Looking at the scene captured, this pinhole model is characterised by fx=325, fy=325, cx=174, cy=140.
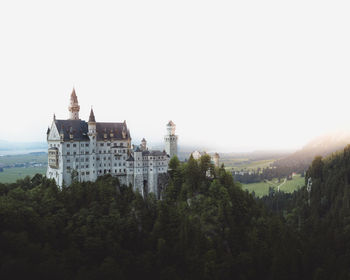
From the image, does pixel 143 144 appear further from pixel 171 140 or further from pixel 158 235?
pixel 158 235

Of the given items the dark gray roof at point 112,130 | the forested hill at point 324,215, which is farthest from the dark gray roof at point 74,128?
the forested hill at point 324,215

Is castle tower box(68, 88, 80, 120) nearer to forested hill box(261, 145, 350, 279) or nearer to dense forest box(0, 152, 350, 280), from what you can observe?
dense forest box(0, 152, 350, 280)

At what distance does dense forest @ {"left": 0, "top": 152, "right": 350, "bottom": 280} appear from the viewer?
2201 inches

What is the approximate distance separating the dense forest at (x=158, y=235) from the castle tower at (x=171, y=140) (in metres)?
6.16

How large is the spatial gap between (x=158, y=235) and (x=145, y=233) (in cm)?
367

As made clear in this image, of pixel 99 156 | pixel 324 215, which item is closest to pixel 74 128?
pixel 99 156

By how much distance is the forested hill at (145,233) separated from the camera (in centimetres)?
5725

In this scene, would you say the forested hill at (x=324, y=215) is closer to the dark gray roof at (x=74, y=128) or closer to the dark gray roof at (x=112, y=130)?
the dark gray roof at (x=112, y=130)

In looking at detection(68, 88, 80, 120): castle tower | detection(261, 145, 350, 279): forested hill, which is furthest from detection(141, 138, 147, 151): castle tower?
detection(261, 145, 350, 279): forested hill

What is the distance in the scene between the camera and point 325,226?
9594 cm

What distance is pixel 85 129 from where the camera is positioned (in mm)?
87312

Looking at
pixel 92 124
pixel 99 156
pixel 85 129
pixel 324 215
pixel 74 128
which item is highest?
pixel 92 124

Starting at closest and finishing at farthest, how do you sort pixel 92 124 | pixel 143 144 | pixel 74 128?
pixel 92 124
pixel 74 128
pixel 143 144

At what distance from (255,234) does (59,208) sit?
143 feet
